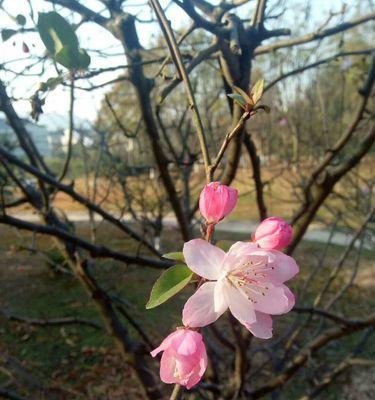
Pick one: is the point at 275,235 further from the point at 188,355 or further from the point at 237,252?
the point at 188,355

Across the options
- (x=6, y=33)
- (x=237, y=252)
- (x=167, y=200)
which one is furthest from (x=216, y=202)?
(x=167, y=200)

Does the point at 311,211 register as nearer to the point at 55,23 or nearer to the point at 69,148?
the point at 69,148

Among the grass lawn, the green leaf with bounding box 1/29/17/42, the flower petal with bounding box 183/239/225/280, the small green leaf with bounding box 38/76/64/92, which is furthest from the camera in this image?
the grass lawn

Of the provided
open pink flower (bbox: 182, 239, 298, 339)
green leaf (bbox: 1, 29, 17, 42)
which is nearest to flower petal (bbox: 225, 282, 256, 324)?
open pink flower (bbox: 182, 239, 298, 339)

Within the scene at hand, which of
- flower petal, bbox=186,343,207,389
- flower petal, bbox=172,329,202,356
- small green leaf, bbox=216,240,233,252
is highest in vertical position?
small green leaf, bbox=216,240,233,252

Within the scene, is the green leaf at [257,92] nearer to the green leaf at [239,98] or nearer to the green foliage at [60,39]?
the green leaf at [239,98]

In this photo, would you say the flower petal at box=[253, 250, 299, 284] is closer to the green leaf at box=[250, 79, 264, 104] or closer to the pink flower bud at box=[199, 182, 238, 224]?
the pink flower bud at box=[199, 182, 238, 224]

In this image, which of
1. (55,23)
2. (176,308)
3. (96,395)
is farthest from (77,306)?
(55,23)

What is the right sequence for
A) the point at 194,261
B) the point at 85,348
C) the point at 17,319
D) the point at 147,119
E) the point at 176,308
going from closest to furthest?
1. the point at 194,261
2. the point at 147,119
3. the point at 17,319
4. the point at 85,348
5. the point at 176,308
